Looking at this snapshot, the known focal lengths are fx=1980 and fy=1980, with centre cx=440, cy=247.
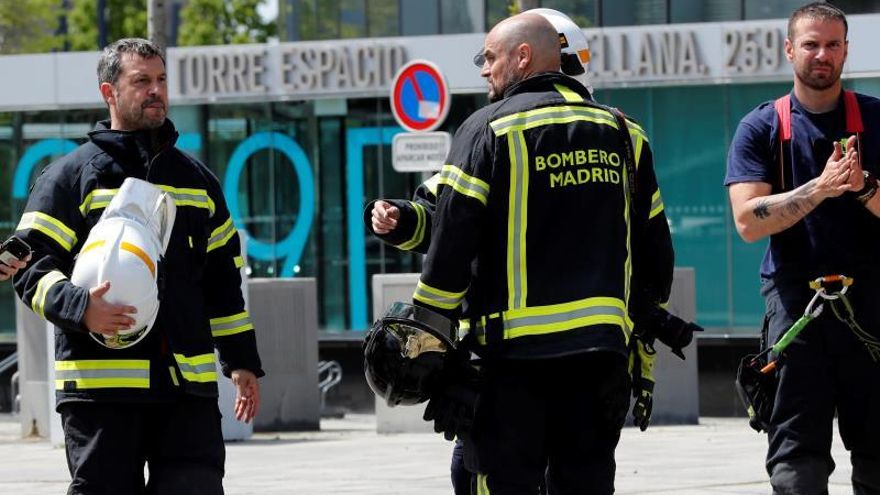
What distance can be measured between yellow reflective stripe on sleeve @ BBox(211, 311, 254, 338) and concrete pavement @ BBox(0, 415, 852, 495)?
3.83 meters

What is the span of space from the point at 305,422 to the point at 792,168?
9553 mm

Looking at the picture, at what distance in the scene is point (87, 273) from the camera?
5.86 m

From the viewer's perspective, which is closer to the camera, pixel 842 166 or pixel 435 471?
pixel 842 166

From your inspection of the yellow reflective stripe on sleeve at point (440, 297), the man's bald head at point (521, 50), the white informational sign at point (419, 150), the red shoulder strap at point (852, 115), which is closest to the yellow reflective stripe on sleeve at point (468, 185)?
the yellow reflective stripe on sleeve at point (440, 297)

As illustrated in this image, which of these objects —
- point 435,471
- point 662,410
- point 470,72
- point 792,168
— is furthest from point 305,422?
point 792,168

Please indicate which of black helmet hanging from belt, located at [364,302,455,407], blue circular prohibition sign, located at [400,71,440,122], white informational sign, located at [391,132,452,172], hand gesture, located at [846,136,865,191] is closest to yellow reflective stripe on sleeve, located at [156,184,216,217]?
black helmet hanging from belt, located at [364,302,455,407]

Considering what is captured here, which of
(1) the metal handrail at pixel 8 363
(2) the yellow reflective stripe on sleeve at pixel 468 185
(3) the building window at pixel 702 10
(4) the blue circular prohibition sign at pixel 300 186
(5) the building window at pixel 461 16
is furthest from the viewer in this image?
(5) the building window at pixel 461 16

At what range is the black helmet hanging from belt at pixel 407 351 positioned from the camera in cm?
566

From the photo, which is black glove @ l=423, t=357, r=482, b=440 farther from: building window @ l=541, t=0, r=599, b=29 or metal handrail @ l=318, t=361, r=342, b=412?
building window @ l=541, t=0, r=599, b=29

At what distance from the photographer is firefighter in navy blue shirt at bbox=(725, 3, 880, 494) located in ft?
21.6

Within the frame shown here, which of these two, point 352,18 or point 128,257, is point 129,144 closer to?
point 128,257

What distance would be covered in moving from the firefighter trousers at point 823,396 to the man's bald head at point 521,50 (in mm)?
1376

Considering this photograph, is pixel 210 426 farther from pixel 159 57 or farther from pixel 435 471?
pixel 435 471

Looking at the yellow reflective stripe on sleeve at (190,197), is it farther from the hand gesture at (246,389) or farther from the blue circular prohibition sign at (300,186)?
the blue circular prohibition sign at (300,186)
